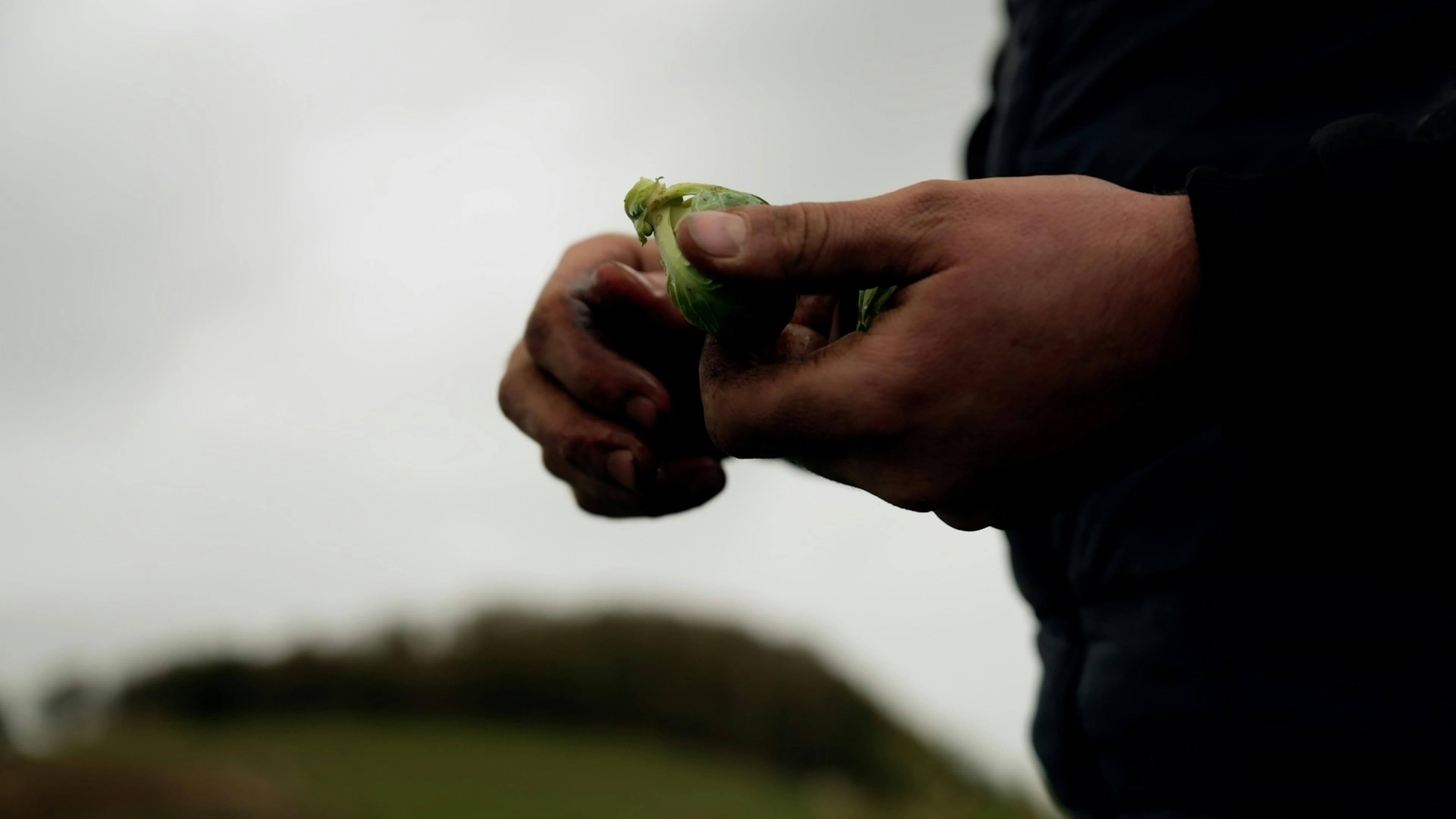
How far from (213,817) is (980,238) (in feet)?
48.3

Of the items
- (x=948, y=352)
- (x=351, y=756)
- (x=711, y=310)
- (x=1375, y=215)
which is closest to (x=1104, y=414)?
(x=948, y=352)

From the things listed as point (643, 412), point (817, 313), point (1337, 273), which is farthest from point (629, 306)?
point (1337, 273)

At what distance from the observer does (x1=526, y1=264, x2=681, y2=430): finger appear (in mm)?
2137

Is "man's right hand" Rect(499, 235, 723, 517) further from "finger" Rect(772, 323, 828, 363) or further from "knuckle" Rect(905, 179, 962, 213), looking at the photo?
"knuckle" Rect(905, 179, 962, 213)

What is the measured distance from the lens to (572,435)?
2176mm

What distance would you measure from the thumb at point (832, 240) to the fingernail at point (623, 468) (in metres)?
0.87

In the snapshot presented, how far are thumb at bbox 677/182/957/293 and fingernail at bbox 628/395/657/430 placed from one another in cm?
83

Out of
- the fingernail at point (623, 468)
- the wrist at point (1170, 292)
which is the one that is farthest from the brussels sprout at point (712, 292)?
the fingernail at point (623, 468)

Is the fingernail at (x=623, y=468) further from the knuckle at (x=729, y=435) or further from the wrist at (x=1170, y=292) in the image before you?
the wrist at (x=1170, y=292)

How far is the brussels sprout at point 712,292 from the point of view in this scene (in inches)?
54.3

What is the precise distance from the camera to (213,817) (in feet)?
42.1

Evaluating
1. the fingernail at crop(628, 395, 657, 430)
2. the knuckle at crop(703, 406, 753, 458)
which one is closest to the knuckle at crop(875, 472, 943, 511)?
→ the knuckle at crop(703, 406, 753, 458)

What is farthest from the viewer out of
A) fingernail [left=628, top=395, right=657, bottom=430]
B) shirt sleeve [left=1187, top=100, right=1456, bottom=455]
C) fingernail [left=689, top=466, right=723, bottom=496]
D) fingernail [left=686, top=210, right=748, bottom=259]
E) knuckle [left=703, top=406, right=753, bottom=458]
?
fingernail [left=689, top=466, right=723, bottom=496]

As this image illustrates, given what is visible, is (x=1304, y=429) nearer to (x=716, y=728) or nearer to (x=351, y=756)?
(x=351, y=756)
